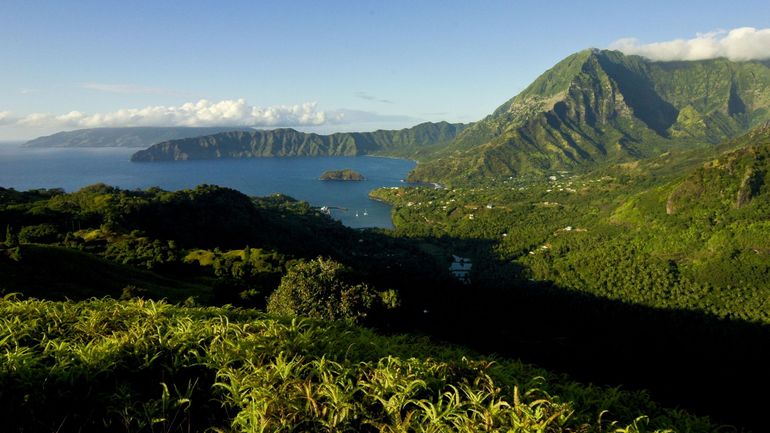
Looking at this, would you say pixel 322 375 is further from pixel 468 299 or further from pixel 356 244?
pixel 356 244

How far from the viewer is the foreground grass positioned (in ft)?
14.1

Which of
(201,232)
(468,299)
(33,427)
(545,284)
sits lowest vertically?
(545,284)

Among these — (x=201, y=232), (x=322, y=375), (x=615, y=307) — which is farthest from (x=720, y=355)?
(x=201, y=232)

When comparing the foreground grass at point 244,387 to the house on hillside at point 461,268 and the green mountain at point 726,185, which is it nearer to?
the house on hillside at point 461,268

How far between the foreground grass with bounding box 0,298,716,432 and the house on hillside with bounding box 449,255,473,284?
4896 inches

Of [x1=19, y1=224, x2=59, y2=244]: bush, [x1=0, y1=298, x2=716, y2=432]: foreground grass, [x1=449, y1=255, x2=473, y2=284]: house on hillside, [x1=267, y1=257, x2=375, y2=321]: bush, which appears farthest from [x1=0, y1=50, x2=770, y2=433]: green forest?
[x1=449, y1=255, x2=473, y2=284]: house on hillside

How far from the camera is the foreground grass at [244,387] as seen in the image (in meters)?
4.31

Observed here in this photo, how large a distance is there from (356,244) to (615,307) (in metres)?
75.4

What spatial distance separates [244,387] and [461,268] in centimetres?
14418

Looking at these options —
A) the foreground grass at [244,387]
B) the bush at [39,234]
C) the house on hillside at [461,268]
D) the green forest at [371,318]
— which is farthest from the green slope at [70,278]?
the house on hillside at [461,268]

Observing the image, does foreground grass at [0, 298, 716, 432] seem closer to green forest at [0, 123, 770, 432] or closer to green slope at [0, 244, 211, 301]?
green forest at [0, 123, 770, 432]

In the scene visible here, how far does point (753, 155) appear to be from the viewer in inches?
6742

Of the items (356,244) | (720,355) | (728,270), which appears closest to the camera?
(720,355)

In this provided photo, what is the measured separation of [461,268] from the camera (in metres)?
145
